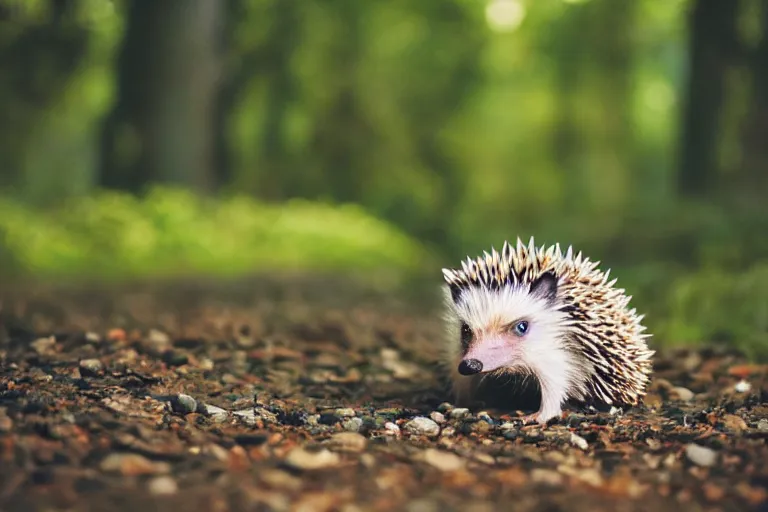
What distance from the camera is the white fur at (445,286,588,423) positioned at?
5070 millimetres

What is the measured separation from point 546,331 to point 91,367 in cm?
290

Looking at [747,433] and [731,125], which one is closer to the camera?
[747,433]

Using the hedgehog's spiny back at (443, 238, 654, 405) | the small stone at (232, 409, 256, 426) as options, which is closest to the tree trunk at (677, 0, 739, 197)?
the hedgehog's spiny back at (443, 238, 654, 405)

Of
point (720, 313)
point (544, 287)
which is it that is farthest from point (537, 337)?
point (720, 313)

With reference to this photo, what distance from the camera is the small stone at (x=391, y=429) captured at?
4566 mm

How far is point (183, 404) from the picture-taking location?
4.77 meters

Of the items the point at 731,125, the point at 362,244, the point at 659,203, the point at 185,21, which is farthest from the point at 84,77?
the point at 731,125

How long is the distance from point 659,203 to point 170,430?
48.5 ft

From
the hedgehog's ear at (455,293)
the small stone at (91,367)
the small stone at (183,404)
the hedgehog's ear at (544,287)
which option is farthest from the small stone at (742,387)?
the small stone at (91,367)

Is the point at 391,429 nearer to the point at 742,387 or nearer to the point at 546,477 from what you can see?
the point at 546,477

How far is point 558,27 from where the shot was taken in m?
30.1

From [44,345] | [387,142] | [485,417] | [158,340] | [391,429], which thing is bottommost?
[391,429]

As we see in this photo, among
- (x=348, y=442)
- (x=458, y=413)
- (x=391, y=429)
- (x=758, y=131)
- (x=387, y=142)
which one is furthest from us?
(x=387, y=142)

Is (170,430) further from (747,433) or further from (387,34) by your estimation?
(387,34)
